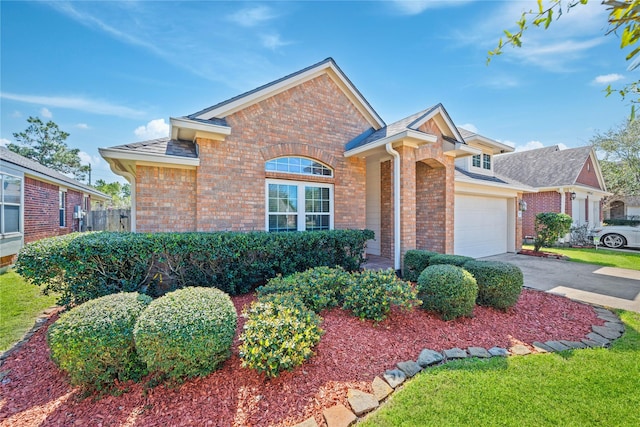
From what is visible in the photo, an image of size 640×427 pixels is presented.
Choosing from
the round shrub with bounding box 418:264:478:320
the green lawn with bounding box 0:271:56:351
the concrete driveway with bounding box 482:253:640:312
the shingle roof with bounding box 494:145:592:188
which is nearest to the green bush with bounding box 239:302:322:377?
the round shrub with bounding box 418:264:478:320

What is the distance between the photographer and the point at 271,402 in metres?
2.80

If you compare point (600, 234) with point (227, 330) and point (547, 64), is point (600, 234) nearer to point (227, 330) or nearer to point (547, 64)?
point (547, 64)

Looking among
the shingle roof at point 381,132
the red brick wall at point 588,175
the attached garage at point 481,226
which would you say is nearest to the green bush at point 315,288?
the shingle roof at point 381,132

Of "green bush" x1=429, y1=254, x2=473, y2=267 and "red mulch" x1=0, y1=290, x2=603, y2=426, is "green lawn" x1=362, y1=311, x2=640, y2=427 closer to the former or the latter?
"red mulch" x1=0, y1=290, x2=603, y2=426

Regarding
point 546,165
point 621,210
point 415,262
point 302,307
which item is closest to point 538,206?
point 546,165

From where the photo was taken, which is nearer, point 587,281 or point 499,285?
point 499,285

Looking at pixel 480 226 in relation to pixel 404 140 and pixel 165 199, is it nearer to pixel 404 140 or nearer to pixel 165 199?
pixel 404 140

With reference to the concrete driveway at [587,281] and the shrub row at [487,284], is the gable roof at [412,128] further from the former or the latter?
the concrete driveway at [587,281]

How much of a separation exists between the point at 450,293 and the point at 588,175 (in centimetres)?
2093

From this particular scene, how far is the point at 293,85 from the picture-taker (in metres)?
8.01

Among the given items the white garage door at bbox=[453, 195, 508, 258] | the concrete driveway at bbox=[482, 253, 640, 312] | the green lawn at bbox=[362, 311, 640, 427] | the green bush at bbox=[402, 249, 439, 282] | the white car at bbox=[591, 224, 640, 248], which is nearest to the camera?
the green lawn at bbox=[362, 311, 640, 427]

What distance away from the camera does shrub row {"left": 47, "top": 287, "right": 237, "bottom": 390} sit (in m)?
2.96

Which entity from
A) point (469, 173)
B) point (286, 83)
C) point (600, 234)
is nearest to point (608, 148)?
point (600, 234)

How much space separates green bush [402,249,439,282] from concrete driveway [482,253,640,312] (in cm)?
313
